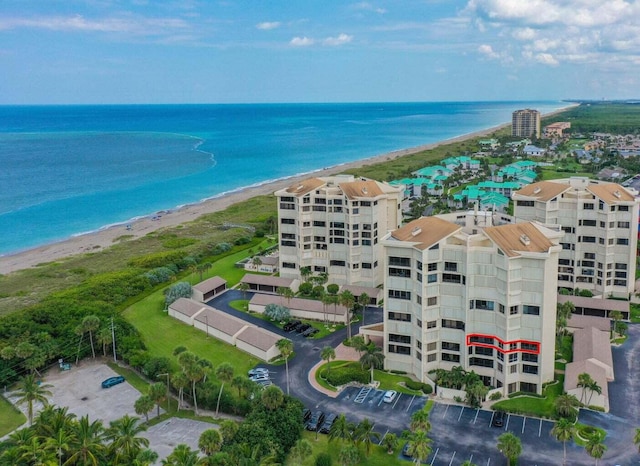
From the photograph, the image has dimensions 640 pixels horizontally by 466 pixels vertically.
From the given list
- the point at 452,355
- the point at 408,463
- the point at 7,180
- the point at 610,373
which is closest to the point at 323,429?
the point at 408,463

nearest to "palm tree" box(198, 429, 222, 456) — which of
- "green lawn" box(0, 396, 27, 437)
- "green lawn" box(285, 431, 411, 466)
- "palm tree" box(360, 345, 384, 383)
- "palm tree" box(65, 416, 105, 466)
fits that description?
"green lawn" box(285, 431, 411, 466)

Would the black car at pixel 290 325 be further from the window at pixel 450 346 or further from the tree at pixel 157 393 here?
the tree at pixel 157 393

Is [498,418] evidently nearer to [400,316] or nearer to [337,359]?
[400,316]

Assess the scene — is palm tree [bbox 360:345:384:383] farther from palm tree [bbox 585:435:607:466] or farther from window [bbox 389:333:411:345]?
palm tree [bbox 585:435:607:466]

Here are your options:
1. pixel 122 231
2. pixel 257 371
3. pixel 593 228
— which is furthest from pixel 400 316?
pixel 122 231

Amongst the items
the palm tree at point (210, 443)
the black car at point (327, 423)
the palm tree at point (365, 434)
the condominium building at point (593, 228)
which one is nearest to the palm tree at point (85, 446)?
the palm tree at point (210, 443)
